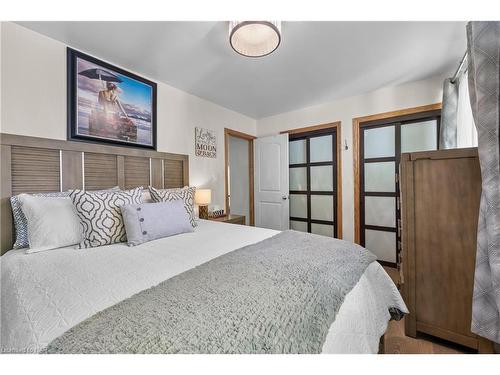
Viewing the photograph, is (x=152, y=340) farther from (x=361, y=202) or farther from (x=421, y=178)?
(x=361, y=202)

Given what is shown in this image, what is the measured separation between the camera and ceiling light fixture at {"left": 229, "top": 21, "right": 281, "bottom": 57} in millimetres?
1465

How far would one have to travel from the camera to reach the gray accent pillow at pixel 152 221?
1426mm

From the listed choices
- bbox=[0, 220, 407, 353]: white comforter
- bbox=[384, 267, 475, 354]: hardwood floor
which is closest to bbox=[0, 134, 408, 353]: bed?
bbox=[0, 220, 407, 353]: white comforter

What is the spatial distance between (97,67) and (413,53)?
9.54ft

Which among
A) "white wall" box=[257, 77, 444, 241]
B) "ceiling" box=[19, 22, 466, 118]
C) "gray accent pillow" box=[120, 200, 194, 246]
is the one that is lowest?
"gray accent pillow" box=[120, 200, 194, 246]

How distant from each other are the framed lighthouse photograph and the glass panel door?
2325 millimetres

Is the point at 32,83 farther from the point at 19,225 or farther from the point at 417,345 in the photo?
the point at 417,345

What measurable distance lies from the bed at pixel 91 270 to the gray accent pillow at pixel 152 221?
0.06 meters

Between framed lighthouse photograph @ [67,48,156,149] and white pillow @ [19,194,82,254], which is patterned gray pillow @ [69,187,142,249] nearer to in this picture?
white pillow @ [19,194,82,254]

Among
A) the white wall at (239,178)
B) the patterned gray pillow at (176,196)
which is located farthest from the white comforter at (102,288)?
the white wall at (239,178)

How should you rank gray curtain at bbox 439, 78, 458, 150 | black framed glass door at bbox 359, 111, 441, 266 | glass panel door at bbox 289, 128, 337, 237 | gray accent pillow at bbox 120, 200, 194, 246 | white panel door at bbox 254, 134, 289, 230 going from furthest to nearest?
white panel door at bbox 254, 134, 289, 230, glass panel door at bbox 289, 128, 337, 237, black framed glass door at bbox 359, 111, 441, 266, gray curtain at bbox 439, 78, 458, 150, gray accent pillow at bbox 120, 200, 194, 246

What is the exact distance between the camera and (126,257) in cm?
117

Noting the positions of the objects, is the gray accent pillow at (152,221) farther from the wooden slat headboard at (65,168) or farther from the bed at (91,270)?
the wooden slat headboard at (65,168)
